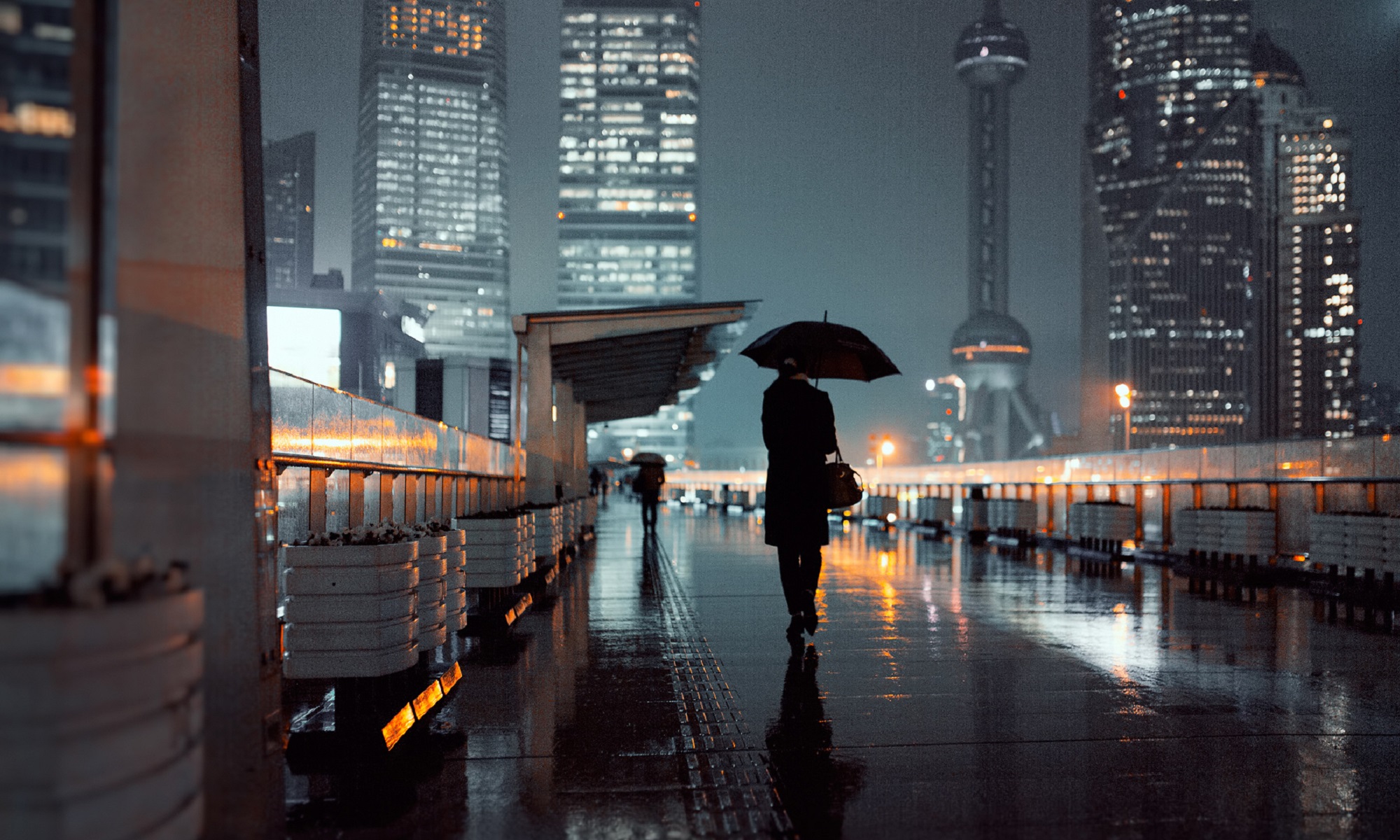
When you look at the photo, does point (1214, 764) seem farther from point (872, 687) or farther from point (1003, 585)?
point (1003, 585)

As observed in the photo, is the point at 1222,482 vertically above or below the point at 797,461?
below

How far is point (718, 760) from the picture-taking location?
17.8 feet

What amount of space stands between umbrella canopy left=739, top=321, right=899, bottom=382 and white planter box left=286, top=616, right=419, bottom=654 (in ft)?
18.6

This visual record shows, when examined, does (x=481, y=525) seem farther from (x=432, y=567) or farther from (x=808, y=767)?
(x=808, y=767)

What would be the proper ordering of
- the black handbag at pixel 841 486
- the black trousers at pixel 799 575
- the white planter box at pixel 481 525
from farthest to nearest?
1. the white planter box at pixel 481 525
2. the black handbag at pixel 841 486
3. the black trousers at pixel 799 575

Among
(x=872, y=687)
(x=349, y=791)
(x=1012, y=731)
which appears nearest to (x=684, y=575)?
(x=872, y=687)

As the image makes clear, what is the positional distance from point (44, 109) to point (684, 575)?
579 inches

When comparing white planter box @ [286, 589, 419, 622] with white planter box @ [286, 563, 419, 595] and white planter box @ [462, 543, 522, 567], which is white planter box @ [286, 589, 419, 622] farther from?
white planter box @ [462, 543, 522, 567]

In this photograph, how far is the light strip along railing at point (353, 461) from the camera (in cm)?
715

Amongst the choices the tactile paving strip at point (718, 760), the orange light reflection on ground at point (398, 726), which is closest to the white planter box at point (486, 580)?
the tactile paving strip at point (718, 760)

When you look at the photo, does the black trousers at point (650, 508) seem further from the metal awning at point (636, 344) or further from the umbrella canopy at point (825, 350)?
the umbrella canopy at point (825, 350)

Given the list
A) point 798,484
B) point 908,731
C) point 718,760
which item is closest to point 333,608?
point 718,760

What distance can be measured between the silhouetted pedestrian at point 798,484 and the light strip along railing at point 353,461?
3.02m

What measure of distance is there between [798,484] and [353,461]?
3.37 m
